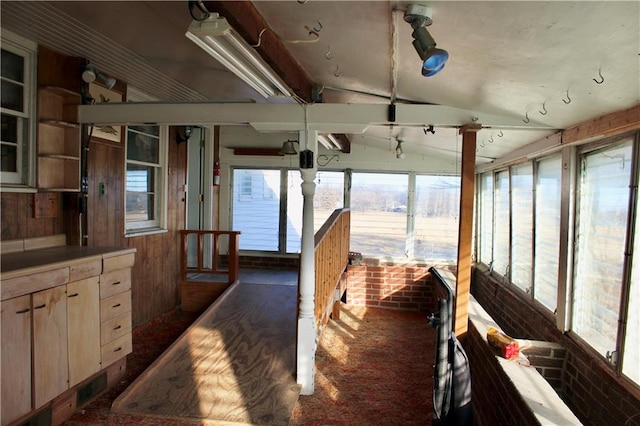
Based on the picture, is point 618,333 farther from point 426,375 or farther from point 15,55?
point 15,55

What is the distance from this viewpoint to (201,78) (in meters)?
4.36

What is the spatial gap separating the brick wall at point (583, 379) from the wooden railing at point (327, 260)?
209 centimetres

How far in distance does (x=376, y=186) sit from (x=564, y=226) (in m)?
3.98

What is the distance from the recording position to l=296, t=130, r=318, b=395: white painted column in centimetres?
329

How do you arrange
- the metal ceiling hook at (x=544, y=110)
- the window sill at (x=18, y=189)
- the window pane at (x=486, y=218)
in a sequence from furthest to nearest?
1. the window pane at (x=486, y=218)
2. the window sill at (x=18, y=189)
3. the metal ceiling hook at (x=544, y=110)

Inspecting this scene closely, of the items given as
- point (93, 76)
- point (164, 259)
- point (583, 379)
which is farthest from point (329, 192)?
point (583, 379)

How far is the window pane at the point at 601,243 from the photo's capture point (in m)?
2.60

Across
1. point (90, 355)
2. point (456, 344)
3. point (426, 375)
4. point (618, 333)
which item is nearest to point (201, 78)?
point (90, 355)

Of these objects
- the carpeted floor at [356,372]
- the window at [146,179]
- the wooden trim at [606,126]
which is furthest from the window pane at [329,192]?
the wooden trim at [606,126]

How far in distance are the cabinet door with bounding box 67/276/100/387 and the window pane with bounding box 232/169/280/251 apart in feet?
13.8

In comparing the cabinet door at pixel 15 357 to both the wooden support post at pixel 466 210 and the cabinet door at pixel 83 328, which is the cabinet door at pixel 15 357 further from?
A: the wooden support post at pixel 466 210

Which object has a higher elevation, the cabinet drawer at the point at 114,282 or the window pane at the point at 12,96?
the window pane at the point at 12,96

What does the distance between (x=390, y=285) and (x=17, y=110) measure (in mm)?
5504

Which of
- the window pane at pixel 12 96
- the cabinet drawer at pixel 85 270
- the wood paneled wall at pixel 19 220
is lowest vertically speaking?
the cabinet drawer at pixel 85 270
